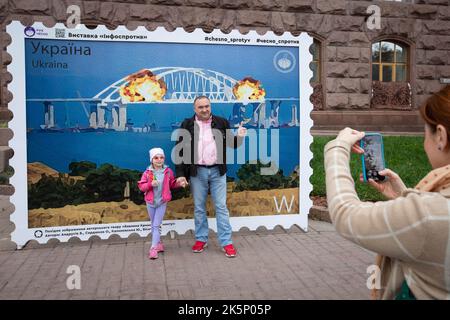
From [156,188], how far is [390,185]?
12.5ft

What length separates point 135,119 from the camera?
249 inches

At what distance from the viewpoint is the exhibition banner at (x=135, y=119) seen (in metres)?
5.99

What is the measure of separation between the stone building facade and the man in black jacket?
781cm

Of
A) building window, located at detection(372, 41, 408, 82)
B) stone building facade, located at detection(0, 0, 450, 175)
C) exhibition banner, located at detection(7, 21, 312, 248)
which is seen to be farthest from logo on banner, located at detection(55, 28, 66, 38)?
building window, located at detection(372, 41, 408, 82)

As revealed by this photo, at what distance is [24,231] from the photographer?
238 inches

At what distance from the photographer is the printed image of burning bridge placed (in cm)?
620

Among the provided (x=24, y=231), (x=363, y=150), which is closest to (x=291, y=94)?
(x=24, y=231)

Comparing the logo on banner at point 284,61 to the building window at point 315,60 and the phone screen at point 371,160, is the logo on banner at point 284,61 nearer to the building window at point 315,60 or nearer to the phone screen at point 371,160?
the phone screen at point 371,160

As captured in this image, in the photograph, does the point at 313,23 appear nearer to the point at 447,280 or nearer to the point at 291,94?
the point at 291,94

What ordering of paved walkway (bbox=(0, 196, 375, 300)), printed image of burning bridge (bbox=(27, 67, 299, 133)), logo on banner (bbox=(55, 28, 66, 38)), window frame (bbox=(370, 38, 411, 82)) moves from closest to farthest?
paved walkway (bbox=(0, 196, 375, 300)) < logo on banner (bbox=(55, 28, 66, 38)) < printed image of burning bridge (bbox=(27, 67, 299, 133)) < window frame (bbox=(370, 38, 411, 82))

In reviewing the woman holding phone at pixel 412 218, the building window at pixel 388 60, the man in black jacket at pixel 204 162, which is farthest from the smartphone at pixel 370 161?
the building window at pixel 388 60

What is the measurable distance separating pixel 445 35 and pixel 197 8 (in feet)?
26.4

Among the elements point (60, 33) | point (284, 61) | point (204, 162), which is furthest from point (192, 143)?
point (60, 33)

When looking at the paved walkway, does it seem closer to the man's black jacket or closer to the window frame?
the man's black jacket
